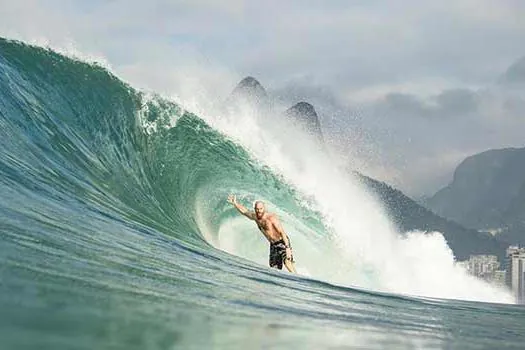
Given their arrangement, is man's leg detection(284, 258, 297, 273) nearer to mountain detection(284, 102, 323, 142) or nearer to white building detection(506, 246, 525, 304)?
mountain detection(284, 102, 323, 142)

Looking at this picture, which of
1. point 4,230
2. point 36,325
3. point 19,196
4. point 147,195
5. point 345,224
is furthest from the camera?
point 345,224

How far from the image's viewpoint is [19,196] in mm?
7266

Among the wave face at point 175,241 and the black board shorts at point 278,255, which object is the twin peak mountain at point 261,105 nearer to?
the wave face at point 175,241

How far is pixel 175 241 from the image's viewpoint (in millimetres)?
8188

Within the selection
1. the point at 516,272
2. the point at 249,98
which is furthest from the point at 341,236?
the point at 516,272

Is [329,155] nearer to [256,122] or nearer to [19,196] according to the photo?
[256,122]

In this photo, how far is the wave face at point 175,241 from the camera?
3816 mm

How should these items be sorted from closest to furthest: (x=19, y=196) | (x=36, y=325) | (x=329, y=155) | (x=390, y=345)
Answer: (x=36, y=325), (x=390, y=345), (x=19, y=196), (x=329, y=155)

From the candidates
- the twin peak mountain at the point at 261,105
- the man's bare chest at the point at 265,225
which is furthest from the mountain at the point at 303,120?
the man's bare chest at the point at 265,225

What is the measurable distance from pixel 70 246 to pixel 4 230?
1.60ft

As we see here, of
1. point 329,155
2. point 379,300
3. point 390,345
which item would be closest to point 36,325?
point 390,345

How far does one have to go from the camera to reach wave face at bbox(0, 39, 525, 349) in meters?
3.82

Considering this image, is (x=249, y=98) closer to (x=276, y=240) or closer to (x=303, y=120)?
(x=303, y=120)

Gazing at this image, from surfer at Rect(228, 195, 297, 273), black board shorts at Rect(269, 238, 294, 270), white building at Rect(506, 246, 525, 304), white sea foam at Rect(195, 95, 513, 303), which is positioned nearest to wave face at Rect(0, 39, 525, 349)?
white sea foam at Rect(195, 95, 513, 303)
